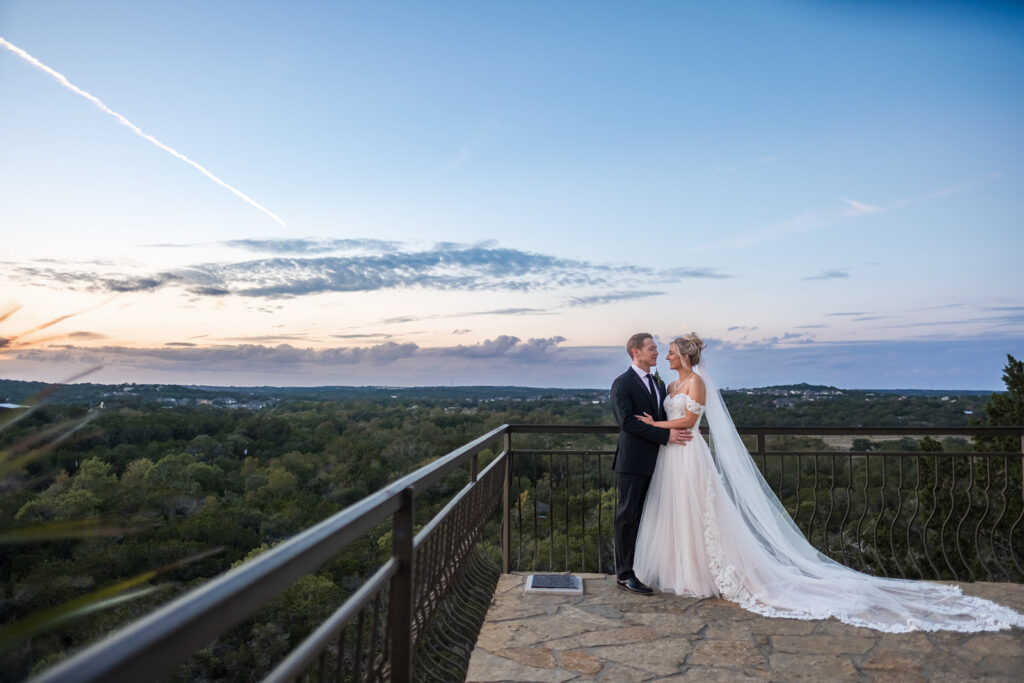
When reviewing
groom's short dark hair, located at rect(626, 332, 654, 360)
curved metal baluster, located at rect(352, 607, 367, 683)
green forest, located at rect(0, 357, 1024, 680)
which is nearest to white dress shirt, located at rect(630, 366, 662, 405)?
groom's short dark hair, located at rect(626, 332, 654, 360)

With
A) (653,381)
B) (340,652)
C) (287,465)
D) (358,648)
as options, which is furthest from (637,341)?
(287,465)

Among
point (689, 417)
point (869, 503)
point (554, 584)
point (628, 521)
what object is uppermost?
point (689, 417)

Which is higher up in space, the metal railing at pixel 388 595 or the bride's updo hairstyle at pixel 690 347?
the bride's updo hairstyle at pixel 690 347

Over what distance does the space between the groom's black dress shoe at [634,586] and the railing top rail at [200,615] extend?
376cm

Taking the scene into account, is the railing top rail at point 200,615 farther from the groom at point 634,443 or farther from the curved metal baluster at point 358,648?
the groom at point 634,443

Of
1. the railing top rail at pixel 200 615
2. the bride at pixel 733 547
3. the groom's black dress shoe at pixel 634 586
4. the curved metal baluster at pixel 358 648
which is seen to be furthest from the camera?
the groom's black dress shoe at pixel 634 586

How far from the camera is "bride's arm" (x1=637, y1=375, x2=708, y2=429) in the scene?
4.52 meters

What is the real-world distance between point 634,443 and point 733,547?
36.2 inches

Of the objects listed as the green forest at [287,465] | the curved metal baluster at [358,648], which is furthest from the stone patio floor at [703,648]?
the green forest at [287,465]

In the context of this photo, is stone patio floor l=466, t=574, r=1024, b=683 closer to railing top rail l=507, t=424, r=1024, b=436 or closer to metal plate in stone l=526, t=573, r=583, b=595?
metal plate in stone l=526, t=573, r=583, b=595

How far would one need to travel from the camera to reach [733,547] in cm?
434

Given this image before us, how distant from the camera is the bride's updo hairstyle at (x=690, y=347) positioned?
15.3 ft

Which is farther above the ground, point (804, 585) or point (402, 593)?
point (402, 593)

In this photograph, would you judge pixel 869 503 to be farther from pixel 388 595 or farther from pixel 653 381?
pixel 388 595
